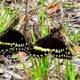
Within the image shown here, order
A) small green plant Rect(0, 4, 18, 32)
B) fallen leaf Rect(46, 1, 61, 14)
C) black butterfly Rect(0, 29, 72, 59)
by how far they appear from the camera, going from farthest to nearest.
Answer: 1. fallen leaf Rect(46, 1, 61, 14)
2. small green plant Rect(0, 4, 18, 32)
3. black butterfly Rect(0, 29, 72, 59)

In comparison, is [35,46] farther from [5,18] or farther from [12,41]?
[5,18]

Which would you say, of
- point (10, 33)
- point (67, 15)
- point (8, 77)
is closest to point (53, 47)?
point (10, 33)

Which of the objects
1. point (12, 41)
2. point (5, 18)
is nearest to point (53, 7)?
point (5, 18)

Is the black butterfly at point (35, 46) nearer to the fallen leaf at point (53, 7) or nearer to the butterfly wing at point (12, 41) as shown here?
the butterfly wing at point (12, 41)

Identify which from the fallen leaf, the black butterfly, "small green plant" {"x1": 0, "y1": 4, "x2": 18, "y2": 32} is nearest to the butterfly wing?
the black butterfly

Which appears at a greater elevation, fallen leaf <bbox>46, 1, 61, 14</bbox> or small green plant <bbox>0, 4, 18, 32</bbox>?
fallen leaf <bbox>46, 1, 61, 14</bbox>

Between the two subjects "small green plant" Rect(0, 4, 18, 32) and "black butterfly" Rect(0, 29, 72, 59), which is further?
"small green plant" Rect(0, 4, 18, 32)

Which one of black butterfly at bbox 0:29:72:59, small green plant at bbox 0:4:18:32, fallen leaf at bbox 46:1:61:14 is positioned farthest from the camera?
fallen leaf at bbox 46:1:61:14

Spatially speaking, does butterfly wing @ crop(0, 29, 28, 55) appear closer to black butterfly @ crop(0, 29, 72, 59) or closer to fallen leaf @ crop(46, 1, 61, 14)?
black butterfly @ crop(0, 29, 72, 59)
